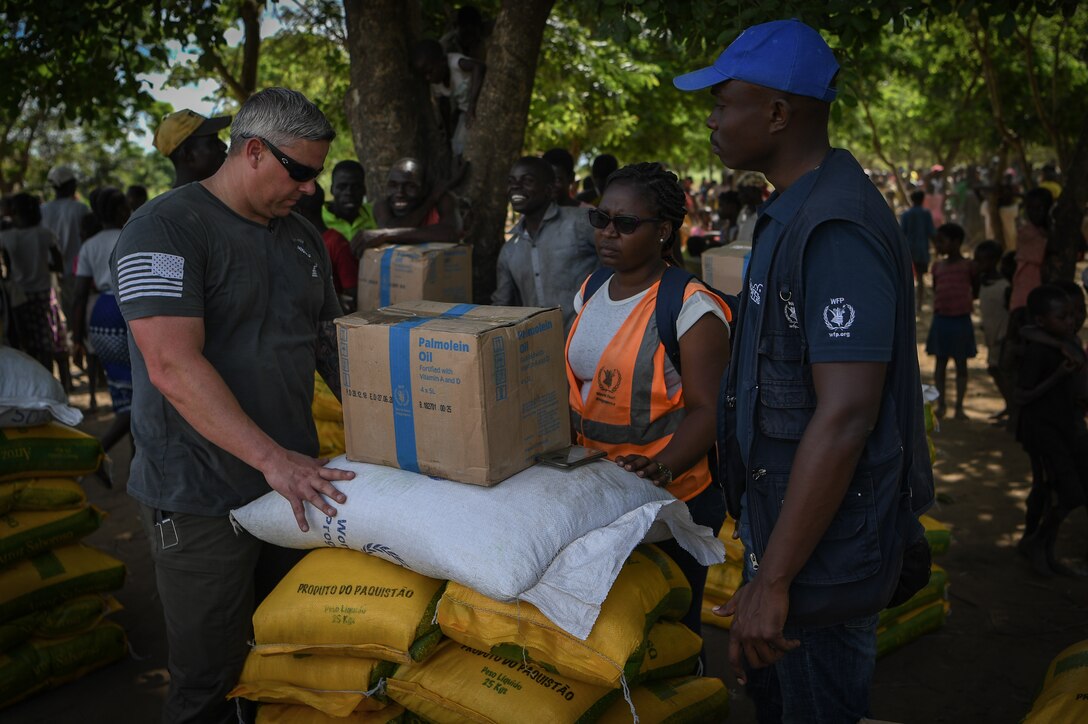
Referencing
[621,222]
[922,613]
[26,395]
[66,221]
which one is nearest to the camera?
[621,222]

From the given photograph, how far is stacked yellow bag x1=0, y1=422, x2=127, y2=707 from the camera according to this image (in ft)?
12.3

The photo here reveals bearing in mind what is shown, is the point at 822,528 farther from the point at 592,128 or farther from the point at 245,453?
the point at 592,128

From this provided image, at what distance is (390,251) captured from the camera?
189 inches

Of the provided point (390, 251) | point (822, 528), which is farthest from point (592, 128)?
point (822, 528)

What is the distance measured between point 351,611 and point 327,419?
224 centimetres

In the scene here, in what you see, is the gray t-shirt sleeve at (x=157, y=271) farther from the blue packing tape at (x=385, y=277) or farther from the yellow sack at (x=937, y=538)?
the yellow sack at (x=937, y=538)

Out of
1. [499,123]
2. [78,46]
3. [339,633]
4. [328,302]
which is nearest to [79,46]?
[78,46]

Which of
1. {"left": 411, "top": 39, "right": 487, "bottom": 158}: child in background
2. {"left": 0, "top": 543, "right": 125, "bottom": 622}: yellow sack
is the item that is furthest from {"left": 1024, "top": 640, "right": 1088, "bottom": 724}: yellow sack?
{"left": 411, "top": 39, "right": 487, "bottom": 158}: child in background

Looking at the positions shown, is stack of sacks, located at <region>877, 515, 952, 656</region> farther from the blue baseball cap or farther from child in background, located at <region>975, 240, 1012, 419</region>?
child in background, located at <region>975, 240, 1012, 419</region>

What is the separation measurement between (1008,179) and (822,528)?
24690mm

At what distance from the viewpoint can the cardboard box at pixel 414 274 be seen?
4688mm

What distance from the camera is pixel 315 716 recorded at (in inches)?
105

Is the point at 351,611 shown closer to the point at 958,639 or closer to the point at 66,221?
the point at 958,639

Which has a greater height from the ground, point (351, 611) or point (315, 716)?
→ point (351, 611)
